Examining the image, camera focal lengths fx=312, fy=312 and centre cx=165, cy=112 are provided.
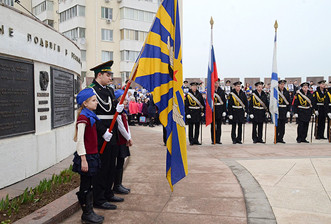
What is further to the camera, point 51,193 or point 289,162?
point 289,162

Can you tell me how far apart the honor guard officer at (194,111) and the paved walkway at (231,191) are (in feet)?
7.43

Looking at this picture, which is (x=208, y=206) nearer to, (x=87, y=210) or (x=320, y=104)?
(x=87, y=210)

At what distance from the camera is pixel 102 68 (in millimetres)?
4438

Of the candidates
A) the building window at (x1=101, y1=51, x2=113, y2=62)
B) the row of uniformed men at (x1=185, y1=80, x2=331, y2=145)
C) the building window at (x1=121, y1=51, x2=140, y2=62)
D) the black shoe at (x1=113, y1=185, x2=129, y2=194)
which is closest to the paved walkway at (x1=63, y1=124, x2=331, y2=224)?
the black shoe at (x1=113, y1=185, x2=129, y2=194)

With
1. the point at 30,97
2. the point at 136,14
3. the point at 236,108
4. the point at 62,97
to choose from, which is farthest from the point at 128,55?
the point at 30,97

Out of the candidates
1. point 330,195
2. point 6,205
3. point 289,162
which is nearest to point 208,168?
point 289,162

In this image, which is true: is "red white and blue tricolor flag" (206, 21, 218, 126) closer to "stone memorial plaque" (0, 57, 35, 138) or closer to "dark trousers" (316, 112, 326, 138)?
"dark trousers" (316, 112, 326, 138)

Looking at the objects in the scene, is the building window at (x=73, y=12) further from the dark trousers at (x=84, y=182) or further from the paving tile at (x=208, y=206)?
the dark trousers at (x=84, y=182)

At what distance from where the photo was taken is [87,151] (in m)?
3.88

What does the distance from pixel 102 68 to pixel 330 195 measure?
13.3 feet

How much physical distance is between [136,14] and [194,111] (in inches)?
1269

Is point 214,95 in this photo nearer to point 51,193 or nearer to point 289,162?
point 289,162

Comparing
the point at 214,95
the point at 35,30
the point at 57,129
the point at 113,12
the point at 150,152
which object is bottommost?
the point at 150,152

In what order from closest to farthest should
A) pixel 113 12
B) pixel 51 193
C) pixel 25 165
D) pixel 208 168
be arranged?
pixel 51 193 < pixel 25 165 < pixel 208 168 < pixel 113 12
